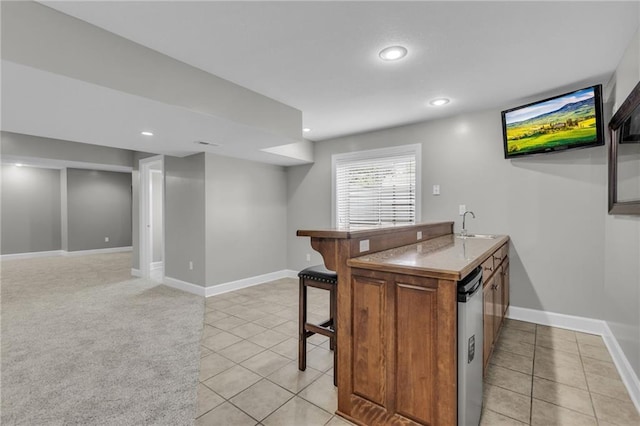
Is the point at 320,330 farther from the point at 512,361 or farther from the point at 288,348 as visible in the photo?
the point at 512,361

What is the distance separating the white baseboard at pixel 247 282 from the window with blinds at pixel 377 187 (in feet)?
4.87

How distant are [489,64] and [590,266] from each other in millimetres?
2333

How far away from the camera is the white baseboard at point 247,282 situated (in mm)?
4441

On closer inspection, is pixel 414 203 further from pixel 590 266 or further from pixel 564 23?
pixel 564 23

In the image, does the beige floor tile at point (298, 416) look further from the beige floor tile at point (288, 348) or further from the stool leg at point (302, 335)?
the beige floor tile at point (288, 348)

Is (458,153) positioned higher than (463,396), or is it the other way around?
(458,153)

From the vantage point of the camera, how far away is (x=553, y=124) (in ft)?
9.87

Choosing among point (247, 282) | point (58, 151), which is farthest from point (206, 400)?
point (58, 151)

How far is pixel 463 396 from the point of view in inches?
56.3

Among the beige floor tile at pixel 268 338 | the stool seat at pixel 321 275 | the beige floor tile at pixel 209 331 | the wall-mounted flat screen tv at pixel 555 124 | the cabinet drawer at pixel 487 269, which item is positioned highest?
the wall-mounted flat screen tv at pixel 555 124

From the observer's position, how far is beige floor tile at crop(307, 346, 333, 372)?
2408 mm

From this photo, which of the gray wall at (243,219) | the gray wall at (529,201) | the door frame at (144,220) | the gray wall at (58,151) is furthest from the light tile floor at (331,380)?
the gray wall at (58,151)

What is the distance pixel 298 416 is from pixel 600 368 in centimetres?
244

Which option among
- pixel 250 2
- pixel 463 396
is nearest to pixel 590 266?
pixel 463 396
